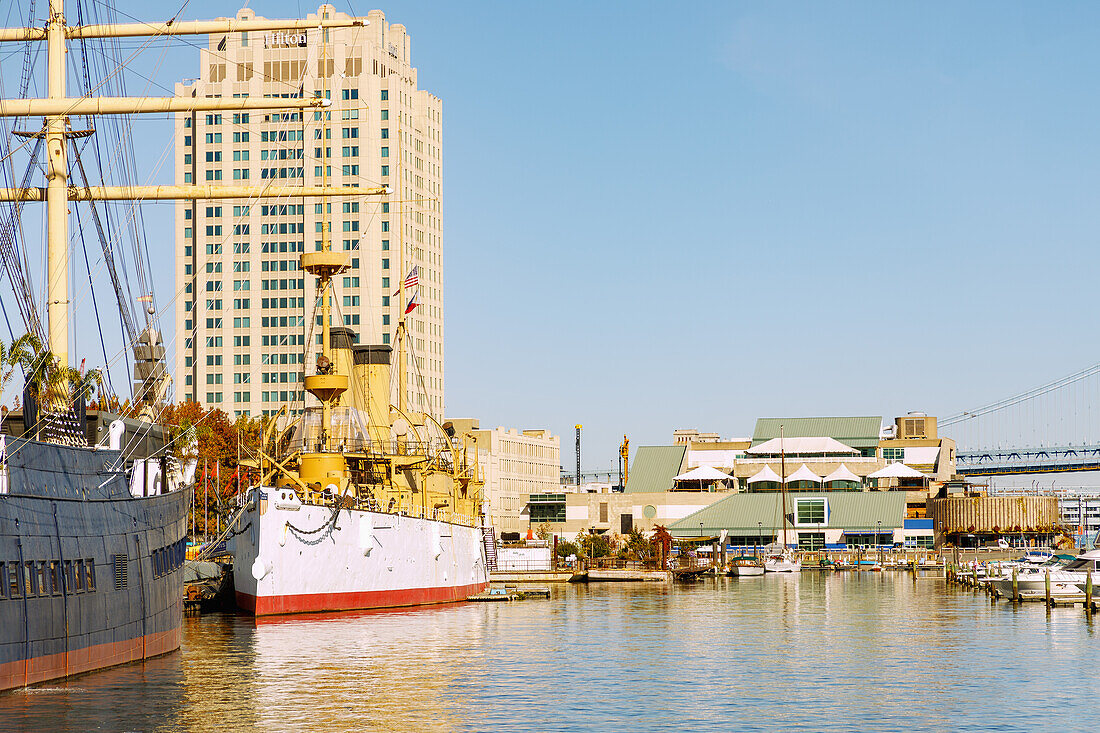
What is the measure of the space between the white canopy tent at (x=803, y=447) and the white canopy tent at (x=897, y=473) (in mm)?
7592

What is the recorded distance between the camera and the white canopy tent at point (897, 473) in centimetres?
15962

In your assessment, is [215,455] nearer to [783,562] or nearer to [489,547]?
[489,547]

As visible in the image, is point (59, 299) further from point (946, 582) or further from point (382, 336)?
point (382, 336)

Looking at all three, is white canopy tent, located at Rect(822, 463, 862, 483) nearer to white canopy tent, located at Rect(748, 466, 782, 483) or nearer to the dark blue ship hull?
white canopy tent, located at Rect(748, 466, 782, 483)

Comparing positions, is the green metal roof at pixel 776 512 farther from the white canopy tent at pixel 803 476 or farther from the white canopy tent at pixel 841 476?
the white canopy tent at pixel 841 476

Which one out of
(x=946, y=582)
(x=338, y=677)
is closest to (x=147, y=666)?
(x=338, y=677)

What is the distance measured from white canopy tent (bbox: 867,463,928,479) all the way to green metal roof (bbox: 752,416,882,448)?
11663 millimetres

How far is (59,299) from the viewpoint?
4816 cm

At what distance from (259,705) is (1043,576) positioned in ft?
205

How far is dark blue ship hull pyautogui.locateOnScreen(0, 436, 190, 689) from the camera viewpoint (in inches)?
1303

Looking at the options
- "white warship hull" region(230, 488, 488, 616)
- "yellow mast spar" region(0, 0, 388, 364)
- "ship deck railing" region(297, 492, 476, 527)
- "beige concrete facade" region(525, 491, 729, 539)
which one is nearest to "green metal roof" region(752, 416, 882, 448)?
"beige concrete facade" region(525, 491, 729, 539)

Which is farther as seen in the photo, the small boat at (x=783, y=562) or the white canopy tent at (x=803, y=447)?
the white canopy tent at (x=803, y=447)

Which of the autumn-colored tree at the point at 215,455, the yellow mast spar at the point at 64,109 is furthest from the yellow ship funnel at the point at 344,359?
the yellow mast spar at the point at 64,109

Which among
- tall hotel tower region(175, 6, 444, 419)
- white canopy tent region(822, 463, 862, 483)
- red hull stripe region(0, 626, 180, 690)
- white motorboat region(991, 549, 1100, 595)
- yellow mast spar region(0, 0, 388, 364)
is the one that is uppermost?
tall hotel tower region(175, 6, 444, 419)
